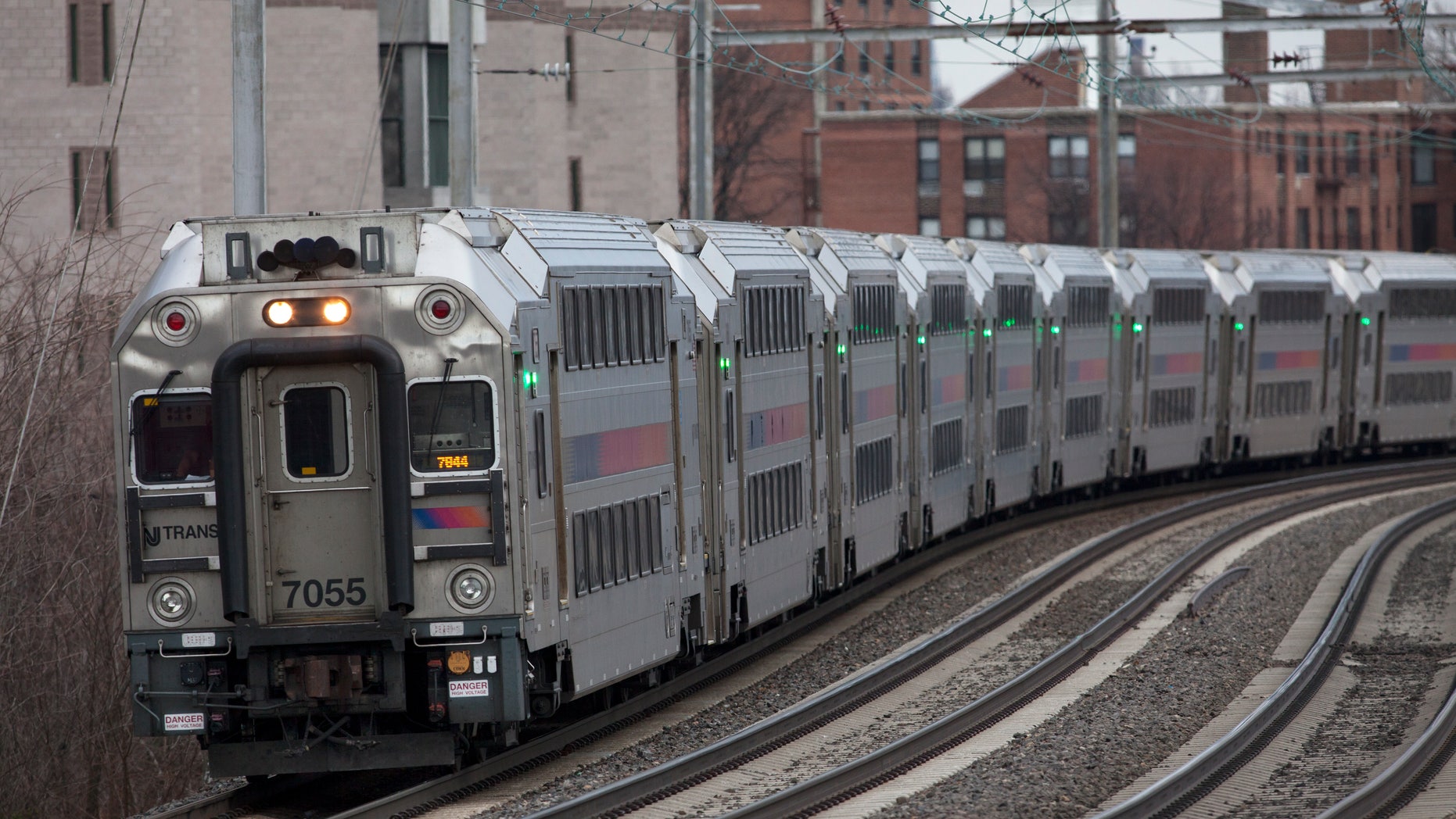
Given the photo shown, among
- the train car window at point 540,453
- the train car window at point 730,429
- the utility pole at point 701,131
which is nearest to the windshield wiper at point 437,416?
the train car window at point 540,453

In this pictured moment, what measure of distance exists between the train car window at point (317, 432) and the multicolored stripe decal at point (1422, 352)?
32295 mm

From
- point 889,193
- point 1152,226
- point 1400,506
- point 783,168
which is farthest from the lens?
point 783,168

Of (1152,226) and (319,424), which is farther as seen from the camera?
(1152,226)

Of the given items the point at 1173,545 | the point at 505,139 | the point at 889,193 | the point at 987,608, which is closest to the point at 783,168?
the point at 889,193

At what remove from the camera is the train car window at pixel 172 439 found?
12117 mm

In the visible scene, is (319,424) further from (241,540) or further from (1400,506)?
(1400,506)

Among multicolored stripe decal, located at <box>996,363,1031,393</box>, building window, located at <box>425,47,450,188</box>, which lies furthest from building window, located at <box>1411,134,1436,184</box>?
building window, located at <box>425,47,450,188</box>

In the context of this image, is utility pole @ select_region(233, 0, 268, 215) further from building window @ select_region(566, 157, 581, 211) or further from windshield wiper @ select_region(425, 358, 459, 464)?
building window @ select_region(566, 157, 581, 211)

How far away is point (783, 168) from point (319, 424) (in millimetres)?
90069

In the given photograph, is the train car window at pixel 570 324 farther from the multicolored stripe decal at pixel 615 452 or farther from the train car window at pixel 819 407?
the train car window at pixel 819 407

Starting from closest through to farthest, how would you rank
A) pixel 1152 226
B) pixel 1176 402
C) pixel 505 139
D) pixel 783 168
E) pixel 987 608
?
pixel 987 608 → pixel 1176 402 → pixel 505 139 → pixel 1152 226 → pixel 783 168

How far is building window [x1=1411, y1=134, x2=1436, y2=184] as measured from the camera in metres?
87.8

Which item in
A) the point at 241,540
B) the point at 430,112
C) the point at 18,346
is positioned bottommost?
the point at 241,540

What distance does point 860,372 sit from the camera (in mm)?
21953
